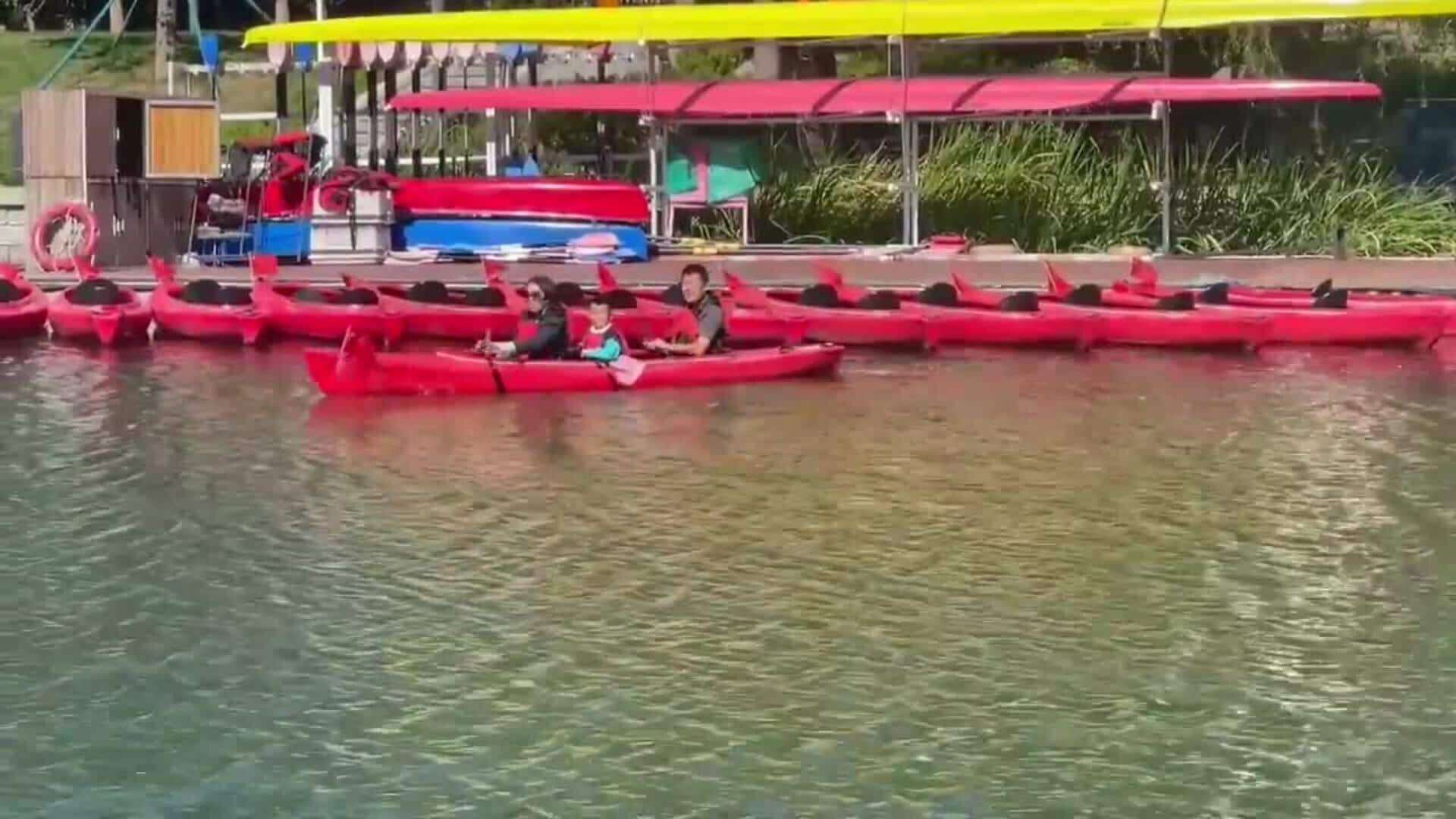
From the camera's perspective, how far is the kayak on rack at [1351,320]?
79.0ft

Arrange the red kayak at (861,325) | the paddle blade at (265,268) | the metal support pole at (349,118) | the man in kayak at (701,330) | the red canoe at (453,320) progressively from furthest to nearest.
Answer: the metal support pole at (349,118)
the paddle blade at (265,268)
the red canoe at (453,320)
the red kayak at (861,325)
the man in kayak at (701,330)

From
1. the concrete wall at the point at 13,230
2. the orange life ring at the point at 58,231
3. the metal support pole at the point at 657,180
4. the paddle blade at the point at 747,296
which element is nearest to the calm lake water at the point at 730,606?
the paddle blade at the point at 747,296

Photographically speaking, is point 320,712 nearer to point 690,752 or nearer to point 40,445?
point 690,752

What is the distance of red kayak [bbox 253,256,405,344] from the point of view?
80.9 feet

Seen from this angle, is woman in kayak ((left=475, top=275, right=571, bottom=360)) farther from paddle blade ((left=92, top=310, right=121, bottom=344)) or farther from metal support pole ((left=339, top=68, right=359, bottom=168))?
metal support pole ((left=339, top=68, right=359, bottom=168))

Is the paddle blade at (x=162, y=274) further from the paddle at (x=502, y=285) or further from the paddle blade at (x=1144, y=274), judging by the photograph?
the paddle blade at (x=1144, y=274)

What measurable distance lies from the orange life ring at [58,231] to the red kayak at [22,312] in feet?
9.37

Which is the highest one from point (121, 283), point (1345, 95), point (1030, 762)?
point (1345, 95)

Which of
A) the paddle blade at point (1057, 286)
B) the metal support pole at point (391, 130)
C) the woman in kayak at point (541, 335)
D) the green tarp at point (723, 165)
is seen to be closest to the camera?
the woman in kayak at point (541, 335)

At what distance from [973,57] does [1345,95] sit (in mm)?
8548

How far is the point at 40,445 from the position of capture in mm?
18578

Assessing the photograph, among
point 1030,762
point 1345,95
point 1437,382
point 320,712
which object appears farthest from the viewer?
point 1345,95

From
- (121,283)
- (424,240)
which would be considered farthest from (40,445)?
(424,240)

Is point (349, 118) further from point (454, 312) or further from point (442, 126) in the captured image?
point (454, 312)
